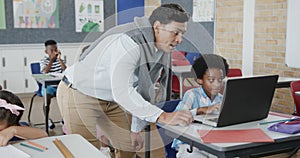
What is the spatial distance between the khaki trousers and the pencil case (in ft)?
2.35

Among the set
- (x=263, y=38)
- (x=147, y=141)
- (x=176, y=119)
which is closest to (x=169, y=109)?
(x=147, y=141)

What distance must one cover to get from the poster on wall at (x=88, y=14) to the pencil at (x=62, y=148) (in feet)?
16.3

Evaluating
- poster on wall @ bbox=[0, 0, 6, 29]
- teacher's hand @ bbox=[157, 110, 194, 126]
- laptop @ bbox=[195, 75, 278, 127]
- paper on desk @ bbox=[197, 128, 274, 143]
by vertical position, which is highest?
poster on wall @ bbox=[0, 0, 6, 29]

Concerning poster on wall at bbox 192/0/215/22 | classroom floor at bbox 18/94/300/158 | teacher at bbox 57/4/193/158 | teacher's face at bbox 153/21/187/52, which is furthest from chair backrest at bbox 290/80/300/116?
poster on wall at bbox 192/0/215/22

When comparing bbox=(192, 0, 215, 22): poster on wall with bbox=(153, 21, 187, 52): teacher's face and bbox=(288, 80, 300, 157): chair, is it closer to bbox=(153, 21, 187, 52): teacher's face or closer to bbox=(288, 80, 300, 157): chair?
bbox=(288, 80, 300, 157): chair

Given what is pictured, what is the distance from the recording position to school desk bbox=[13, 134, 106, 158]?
4.71ft

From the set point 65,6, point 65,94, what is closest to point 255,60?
point 65,94

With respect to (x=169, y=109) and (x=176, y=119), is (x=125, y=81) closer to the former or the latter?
(x=176, y=119)

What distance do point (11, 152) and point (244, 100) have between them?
0.96 m

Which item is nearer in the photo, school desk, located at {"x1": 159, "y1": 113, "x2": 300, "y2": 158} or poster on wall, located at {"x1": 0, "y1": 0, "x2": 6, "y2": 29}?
school desk, located at {"x1": 159, "y1": 113, "x2": 300, "y2": 158}

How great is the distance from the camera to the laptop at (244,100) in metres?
1.59

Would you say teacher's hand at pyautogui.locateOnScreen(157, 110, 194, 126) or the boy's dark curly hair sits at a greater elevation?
the boy's dark curly hair

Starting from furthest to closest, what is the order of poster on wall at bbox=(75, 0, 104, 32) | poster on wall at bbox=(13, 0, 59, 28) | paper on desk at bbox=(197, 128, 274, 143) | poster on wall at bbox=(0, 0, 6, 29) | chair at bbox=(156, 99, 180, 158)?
poster on wall at bbox=(75, 0, 104, 32)
poster on wall at bbox=(13, 0, 59, 28)
poster on wall at bbox=(0, 0, 6, 29)
chair at bbox=(156, 99, 180, 158)
paper on desk at bbox=(197, 128, 274, 143)

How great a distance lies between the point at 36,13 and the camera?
611 cm
